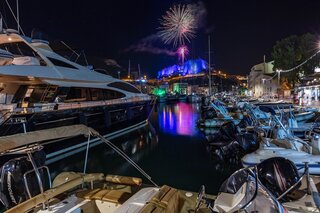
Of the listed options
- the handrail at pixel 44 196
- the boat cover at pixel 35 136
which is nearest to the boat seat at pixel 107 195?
the handrail at pixel 44 196

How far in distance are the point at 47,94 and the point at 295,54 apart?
124 feet

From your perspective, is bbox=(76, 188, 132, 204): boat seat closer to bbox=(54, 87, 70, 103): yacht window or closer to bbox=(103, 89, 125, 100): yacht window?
bbox=(54, 87, 70, 103): yacht window

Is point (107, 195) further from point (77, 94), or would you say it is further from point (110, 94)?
point (110, 94)

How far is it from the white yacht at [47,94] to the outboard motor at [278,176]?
8.31 metres

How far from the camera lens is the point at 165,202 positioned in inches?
114

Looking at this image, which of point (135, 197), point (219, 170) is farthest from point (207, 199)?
point (219, 170)

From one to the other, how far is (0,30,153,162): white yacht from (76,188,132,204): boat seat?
6.07 meters

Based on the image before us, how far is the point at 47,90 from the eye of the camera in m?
12.0

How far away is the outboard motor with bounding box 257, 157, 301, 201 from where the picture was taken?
4.25 m

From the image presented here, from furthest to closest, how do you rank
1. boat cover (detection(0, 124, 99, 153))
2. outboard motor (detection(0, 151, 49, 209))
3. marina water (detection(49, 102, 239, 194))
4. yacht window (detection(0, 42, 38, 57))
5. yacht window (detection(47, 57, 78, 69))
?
yacht window (detection(47, 57, 78, 69))
yacht window (detection(0, 42, 38, 57))
marina water (detection(49, 102, 239, 194))
outboard motor (detection(0, 151, 49, 209))
boat cover (detection(0, 124, 99, 153))

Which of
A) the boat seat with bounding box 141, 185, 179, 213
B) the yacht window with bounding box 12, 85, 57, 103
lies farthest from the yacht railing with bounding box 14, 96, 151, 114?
the boat seat with bounding box 141, 185, 179, 213

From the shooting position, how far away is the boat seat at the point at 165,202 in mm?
2703

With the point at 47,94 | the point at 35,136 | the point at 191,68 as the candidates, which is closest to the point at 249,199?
the point at 35,136

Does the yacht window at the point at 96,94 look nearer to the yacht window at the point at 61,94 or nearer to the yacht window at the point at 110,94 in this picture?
the yacht window at the point at 110,94
